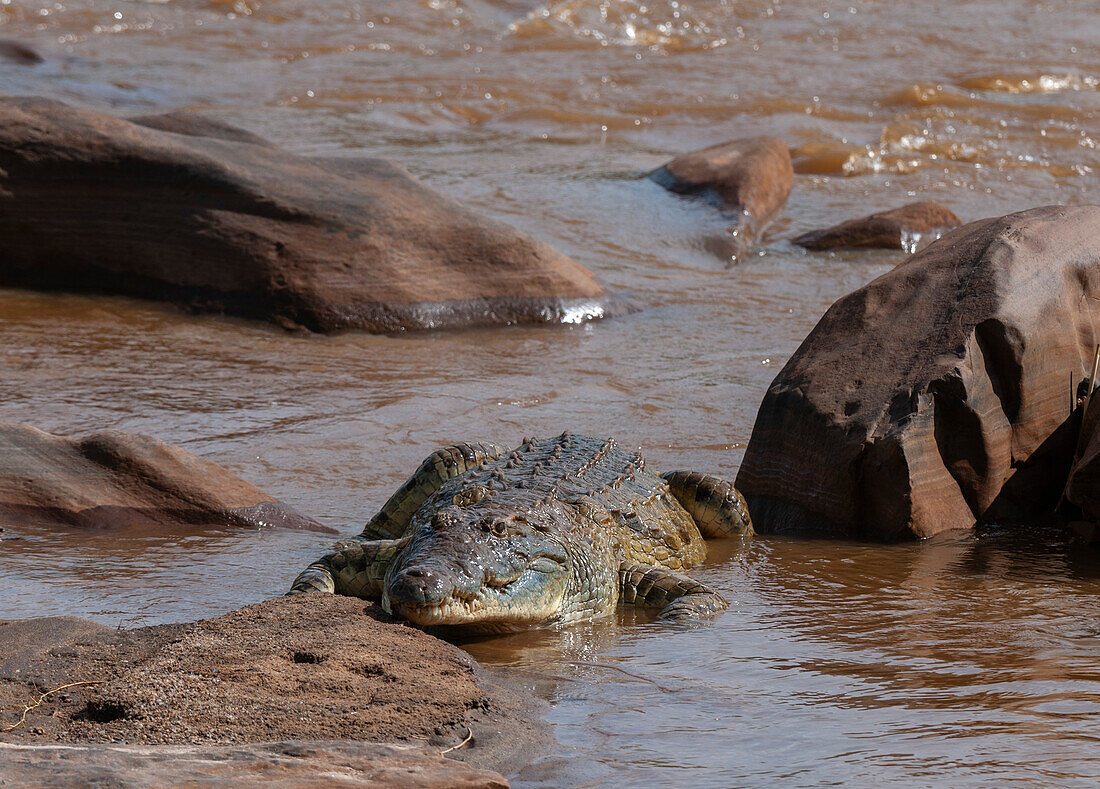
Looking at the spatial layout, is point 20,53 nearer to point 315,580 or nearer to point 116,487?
point 116,487

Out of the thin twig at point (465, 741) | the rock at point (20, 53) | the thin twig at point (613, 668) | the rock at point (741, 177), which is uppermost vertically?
the rock at point (20, 53)

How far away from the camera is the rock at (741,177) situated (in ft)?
34.4

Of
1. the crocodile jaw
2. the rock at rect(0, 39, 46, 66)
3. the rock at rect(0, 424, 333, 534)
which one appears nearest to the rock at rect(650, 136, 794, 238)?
the rock at rect(0, 424, 333, 534)

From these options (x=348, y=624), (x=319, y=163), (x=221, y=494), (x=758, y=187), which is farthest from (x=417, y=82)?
(x=348, y=624)

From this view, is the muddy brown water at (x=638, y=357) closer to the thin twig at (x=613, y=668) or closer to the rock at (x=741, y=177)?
the thin twig at (x=613, y=668)

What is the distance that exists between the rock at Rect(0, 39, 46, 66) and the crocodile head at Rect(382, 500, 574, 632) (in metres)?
14.3

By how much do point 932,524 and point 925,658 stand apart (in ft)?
4.37

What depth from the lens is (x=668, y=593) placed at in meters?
3.93

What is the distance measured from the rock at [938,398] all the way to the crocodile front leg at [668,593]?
0.85 meters

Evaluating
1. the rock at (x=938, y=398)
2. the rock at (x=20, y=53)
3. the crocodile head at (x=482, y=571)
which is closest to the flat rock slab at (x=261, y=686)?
the crocodile head at (x=482, y=571)

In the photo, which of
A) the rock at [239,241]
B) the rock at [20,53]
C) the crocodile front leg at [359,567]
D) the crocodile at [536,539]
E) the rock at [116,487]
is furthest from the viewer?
the rock at [20,53]

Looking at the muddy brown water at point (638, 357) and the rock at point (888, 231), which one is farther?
the rock at point (888, 231)

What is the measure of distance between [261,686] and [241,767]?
1.83 ft

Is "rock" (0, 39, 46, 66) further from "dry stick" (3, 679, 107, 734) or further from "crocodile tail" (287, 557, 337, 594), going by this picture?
"dry stick" (3, 679, 107, 734)
